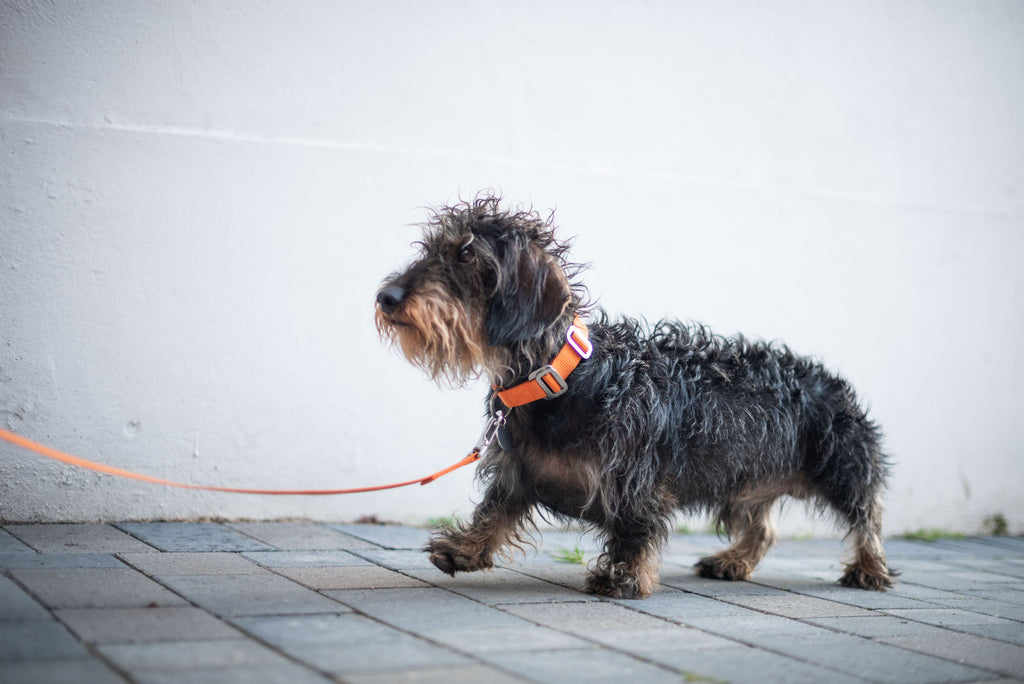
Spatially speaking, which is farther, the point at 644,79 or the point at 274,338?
the point at 644,79

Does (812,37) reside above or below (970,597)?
above

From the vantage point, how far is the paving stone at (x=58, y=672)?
6.38ft

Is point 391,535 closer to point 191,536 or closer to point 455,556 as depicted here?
point 191,536

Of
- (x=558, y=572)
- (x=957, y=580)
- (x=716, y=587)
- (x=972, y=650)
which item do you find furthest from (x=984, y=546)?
(x=558, y=572)

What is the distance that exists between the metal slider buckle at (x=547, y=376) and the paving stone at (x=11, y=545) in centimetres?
198

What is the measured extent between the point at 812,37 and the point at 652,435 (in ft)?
11.0

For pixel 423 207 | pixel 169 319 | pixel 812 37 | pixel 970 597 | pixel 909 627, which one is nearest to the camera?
pixel 909 627

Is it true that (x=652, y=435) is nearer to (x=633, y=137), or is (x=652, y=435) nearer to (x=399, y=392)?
(x=399, y=392)

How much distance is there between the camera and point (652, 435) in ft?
11.1

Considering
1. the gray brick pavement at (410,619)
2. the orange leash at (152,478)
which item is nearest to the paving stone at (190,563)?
the gray brick pavement at (410,619)

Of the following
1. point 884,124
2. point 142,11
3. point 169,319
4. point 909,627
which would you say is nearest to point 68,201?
point 169,319

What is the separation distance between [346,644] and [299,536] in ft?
6.09

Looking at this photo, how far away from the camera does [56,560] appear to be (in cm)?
323

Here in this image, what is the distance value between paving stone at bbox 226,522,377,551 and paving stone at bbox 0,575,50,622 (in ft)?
4.21
